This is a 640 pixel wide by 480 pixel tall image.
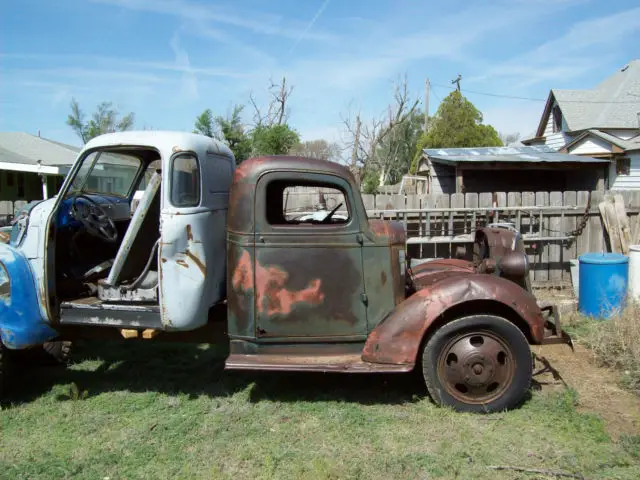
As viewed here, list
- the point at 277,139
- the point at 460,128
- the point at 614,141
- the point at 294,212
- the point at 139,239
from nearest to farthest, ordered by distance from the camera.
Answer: the point at 139,239
the point at 294,212
the point at 614,141
the point at 277,139
the point at 460,128

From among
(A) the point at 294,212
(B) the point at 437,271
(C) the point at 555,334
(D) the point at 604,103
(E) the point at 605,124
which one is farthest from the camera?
(D) the point at 604,103

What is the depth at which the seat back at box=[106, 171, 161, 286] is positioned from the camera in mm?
3904

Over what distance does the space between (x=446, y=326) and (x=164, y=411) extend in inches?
92.1

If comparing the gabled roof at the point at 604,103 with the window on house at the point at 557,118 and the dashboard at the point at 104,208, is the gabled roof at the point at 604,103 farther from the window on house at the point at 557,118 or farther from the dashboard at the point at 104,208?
the dashboard at the point at 104,208

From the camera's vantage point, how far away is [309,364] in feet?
12.5

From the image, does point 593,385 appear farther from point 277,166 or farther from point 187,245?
point 187,245

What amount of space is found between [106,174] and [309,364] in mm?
2702

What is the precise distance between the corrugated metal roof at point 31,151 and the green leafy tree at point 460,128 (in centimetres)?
1714

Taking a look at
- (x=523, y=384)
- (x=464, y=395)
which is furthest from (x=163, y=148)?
(x=523, y=384)

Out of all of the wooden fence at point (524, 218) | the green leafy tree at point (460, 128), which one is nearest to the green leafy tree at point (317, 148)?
the green leafy tree at point (460, 128)

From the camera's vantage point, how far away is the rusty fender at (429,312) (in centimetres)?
376

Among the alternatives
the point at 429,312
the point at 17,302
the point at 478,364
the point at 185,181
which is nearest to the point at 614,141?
the point at 478,364

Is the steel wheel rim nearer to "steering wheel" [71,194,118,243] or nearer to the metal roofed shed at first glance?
"steering wheel" [71,194,118,243]

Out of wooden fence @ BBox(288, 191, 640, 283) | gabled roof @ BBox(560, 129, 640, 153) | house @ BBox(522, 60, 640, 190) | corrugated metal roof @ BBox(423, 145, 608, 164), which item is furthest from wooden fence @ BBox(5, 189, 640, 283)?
gabled roof @ BBox(560, 129, 640, 153)
